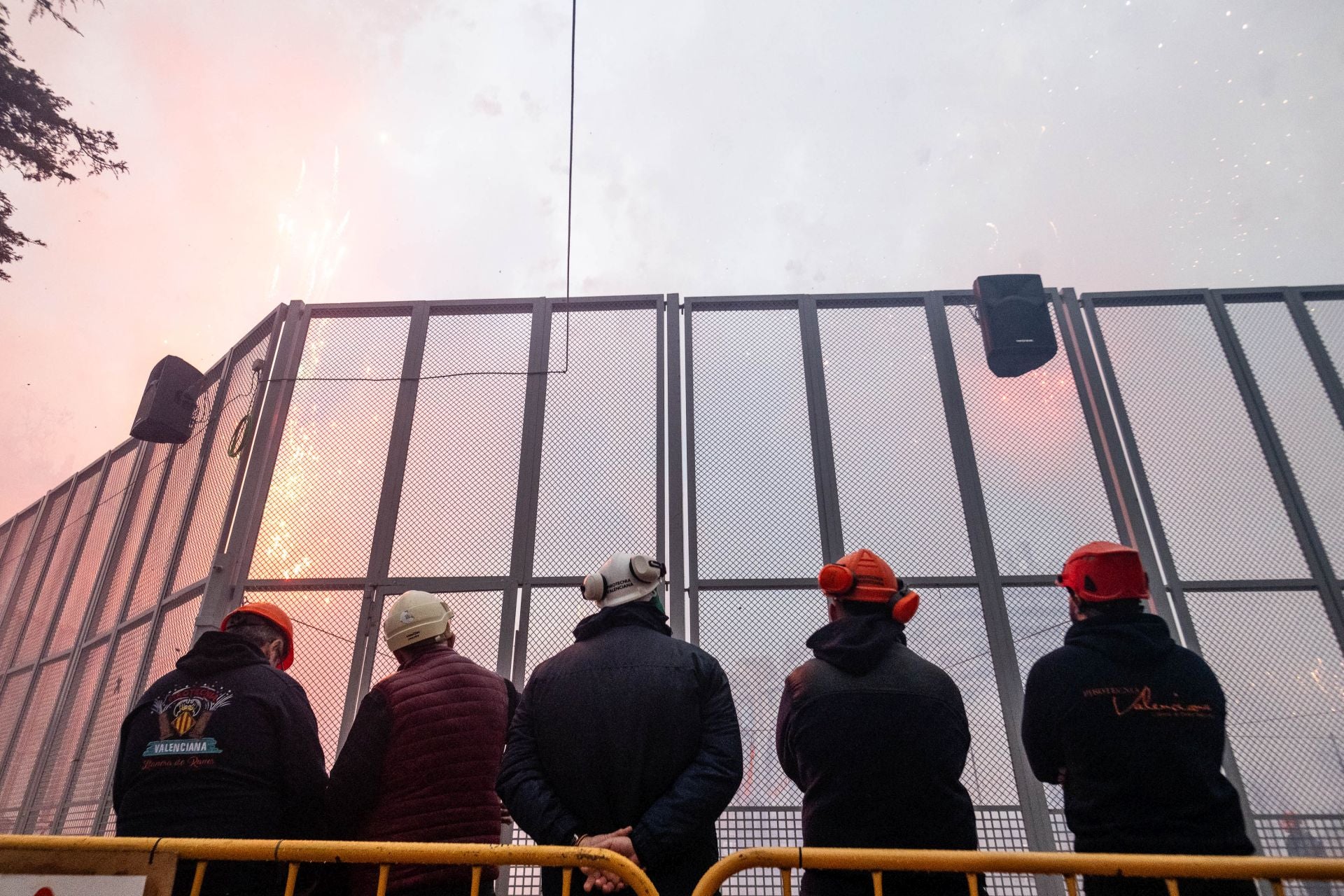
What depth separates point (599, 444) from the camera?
5.43 metres

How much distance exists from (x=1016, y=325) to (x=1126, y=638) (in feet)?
10.8

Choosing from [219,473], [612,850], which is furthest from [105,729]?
[612,850]

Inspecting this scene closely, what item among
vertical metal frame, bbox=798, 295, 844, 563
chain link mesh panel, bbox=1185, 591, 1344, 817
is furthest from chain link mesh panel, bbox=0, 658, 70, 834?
chain link mesh panel, bbox=1185, 591, 1344, 817

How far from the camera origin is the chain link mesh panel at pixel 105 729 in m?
5.73

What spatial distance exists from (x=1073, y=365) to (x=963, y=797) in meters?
4.03

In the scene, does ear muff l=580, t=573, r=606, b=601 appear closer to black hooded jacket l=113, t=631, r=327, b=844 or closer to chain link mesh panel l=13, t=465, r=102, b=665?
black hooded jacket l=113, t=631, r=327, b=844

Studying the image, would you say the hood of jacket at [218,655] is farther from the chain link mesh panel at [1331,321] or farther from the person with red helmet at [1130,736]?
the chain link mesh panel at [1331,321]

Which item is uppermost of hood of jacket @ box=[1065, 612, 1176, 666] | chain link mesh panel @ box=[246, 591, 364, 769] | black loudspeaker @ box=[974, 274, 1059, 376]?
black loudspeaker @ box=[974, 274, 1059, 376]

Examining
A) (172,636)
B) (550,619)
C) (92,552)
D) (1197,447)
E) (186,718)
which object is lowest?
(186,718)

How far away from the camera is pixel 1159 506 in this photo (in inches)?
200

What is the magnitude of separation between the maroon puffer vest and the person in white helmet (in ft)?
0.44

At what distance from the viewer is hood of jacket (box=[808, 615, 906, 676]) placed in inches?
103

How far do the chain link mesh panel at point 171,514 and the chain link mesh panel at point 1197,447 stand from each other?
7.24 m

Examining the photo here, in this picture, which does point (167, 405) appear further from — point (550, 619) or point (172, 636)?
point (550, 619)
